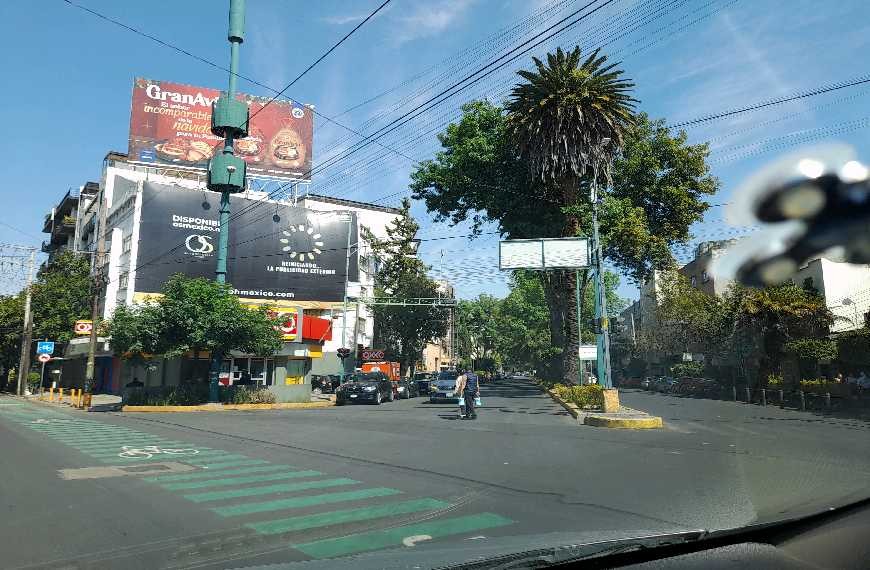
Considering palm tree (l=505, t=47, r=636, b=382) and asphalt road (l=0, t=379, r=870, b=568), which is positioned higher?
palm tree (l=505, t=47, r=636, b=382)

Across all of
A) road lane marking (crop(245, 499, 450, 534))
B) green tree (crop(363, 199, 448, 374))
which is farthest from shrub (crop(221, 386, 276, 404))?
road lane marking (crop(245, 499, 450, 534))

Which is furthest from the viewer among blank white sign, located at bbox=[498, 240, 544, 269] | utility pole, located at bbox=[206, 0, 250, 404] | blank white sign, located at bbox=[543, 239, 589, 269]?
utility pole, located at bbox=[206, 0, 250, 404]

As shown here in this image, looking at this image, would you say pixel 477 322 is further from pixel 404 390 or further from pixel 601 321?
pixel 601 321

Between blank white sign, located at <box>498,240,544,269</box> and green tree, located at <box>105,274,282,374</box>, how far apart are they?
11653 mm

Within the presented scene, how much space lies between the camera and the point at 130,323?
2550 centimetres

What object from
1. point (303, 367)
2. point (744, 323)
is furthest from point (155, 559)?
point (303, 367)

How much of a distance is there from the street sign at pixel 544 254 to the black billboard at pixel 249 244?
23978 mm

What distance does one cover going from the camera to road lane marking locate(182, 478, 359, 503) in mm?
7327

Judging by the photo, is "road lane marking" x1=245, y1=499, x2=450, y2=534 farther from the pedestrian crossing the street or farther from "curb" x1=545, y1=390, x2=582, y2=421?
"curb" x1=545, y1=390, x2=582, y2=421

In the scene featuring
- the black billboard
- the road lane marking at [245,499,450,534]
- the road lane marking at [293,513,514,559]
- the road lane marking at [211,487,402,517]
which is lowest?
the road lane marking at [211,487,402,517]

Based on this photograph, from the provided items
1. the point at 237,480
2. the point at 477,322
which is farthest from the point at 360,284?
the point at 237,480

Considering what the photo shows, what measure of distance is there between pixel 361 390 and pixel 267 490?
23.7 metres

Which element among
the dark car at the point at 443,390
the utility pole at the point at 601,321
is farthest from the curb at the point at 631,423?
the dark car at the point at 443,390

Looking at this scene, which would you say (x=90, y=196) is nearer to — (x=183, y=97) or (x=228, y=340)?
(x=183, y=97)
